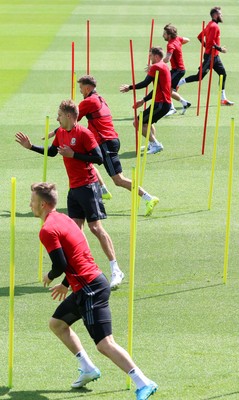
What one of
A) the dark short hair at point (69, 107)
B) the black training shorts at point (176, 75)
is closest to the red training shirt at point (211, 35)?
the black training shorts at point (176, 75)

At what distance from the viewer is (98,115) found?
600 inches

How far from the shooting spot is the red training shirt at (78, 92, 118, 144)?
15039 millimetres

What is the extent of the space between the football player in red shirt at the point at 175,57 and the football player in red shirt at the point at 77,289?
555 inches

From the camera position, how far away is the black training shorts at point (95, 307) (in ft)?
30.5

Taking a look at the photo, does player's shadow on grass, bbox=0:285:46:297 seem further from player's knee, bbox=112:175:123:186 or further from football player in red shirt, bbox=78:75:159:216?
player's knee, bbox=112:175:123:186

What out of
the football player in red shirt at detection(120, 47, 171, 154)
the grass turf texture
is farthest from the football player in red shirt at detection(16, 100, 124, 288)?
the football player in red shirt at detection(120, 47, 171, 154)

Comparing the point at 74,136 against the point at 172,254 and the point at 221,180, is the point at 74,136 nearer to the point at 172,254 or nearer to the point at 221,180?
the point at 172,254

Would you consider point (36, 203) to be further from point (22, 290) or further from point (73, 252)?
point (22, 290)

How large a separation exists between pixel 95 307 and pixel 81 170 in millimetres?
3403

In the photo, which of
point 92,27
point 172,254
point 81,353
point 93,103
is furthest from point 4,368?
point 92,27

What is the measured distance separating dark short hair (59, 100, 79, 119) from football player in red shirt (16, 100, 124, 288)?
2cm

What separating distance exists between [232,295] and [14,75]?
1746 cm

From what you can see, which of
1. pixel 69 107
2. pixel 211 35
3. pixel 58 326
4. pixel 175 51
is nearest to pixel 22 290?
pixel 69 107

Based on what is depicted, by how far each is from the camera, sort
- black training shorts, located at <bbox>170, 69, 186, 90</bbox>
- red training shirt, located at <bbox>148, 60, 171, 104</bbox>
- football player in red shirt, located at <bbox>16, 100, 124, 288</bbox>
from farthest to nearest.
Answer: black training shorts, located at <bbox>170, 69, 186, 90</bbox>, red training shirt, located at <bbox>148, 60, 171, 104</bbox>, football player in red shirt, located at <bbox>16, 100, 124, 288</bbox>
